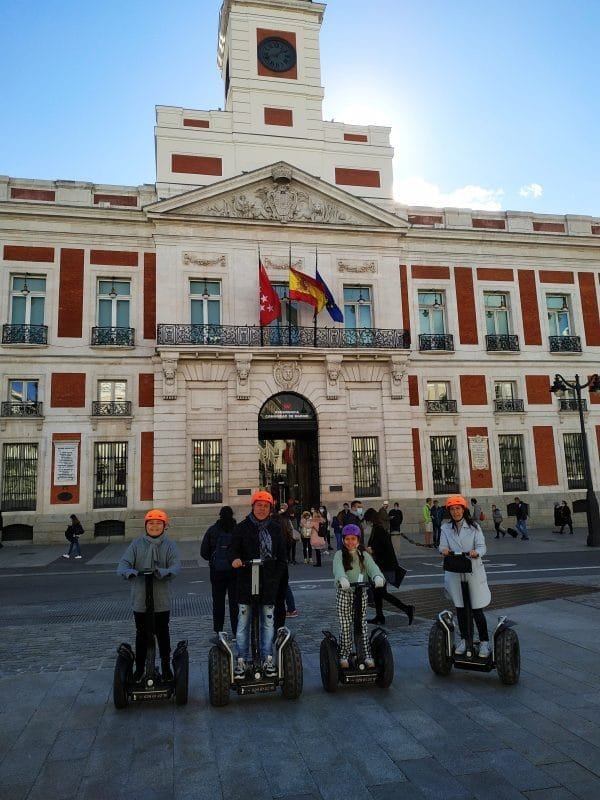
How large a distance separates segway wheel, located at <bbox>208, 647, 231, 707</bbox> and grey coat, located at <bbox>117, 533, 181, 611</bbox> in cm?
63

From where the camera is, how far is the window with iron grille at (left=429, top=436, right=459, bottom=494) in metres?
24.5

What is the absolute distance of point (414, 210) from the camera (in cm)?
2636

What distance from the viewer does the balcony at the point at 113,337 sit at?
22484 millimetres

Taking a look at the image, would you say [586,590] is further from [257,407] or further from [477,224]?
[477,224]

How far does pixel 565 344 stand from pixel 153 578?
84.7 ft

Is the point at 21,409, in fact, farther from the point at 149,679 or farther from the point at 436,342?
the point at 149,679

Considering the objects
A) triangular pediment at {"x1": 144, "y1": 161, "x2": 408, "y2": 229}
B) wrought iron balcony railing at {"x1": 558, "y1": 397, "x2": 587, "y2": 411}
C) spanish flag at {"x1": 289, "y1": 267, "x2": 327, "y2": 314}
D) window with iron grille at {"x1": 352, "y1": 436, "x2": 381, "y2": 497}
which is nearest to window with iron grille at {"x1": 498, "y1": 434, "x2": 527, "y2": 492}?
wrought iron balcony railing at {"x1": 558, "y1": 397, "x2": 587, "y2": 411}

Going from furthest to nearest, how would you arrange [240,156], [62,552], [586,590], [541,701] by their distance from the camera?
[240,156] < [62,552] < [586,590] < [541,701]

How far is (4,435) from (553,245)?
2543 cm

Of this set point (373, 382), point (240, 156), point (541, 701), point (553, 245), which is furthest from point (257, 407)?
point (541, 701)

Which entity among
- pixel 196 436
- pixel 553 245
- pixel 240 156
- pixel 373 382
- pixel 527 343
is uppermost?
pixel 240 156

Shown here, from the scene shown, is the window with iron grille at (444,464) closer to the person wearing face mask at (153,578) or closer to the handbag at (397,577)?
the handbag at (397,577)

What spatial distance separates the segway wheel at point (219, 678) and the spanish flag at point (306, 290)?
60.4ft

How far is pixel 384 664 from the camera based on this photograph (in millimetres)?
5438
